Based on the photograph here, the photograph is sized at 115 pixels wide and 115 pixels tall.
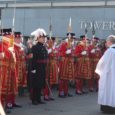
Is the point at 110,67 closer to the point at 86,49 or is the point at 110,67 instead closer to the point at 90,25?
the point at 86,49

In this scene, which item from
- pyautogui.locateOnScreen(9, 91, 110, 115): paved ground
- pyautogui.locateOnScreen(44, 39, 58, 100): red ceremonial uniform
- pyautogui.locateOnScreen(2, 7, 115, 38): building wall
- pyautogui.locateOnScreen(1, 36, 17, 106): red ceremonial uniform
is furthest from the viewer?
pyautogui.locateOnScreen(2, 7, 115, 38): building wall

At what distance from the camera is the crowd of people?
10.2 m

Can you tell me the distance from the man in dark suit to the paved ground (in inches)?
15.8

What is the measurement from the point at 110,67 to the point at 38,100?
2.34 m

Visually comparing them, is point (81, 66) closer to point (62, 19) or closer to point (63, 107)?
point (63, 107)

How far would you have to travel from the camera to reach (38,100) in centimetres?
1176

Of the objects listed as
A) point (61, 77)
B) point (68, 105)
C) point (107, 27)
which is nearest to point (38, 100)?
point (68, 105)

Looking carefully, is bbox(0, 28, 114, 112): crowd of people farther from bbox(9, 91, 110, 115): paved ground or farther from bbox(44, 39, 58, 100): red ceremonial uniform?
bbox(9, 91, 110, 115): paved ground

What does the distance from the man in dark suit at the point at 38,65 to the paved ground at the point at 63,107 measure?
402 millimetres

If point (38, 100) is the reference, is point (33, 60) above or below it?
above

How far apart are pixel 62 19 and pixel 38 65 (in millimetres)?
13035

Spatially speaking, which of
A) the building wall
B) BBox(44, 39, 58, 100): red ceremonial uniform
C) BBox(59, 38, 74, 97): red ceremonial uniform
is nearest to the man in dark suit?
BBox(44, 39, 58, 100): red ceremonial uniform

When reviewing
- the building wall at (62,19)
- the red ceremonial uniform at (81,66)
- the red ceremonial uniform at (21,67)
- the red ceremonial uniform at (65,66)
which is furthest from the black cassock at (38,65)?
the building wall at (62,19)

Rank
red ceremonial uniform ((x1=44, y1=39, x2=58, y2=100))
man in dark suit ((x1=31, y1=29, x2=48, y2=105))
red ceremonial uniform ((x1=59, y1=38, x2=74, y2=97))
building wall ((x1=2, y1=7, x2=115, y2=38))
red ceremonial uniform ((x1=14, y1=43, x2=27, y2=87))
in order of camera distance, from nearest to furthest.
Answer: man in dark suit ((x1=31, y1=29, x2=48, y2=105)) → red ceremonial uniform ((x1=14, y1=43, x2=27, y2=87)) → red ceremonial uniform ((x1=44, y1=39, x2=58, y2=100)) → red ceremonial uniform ((x1=59, y1=38, x2=74, y2=97)) → building wall ((x1=2, y1=7, x2=115, y2=38))
